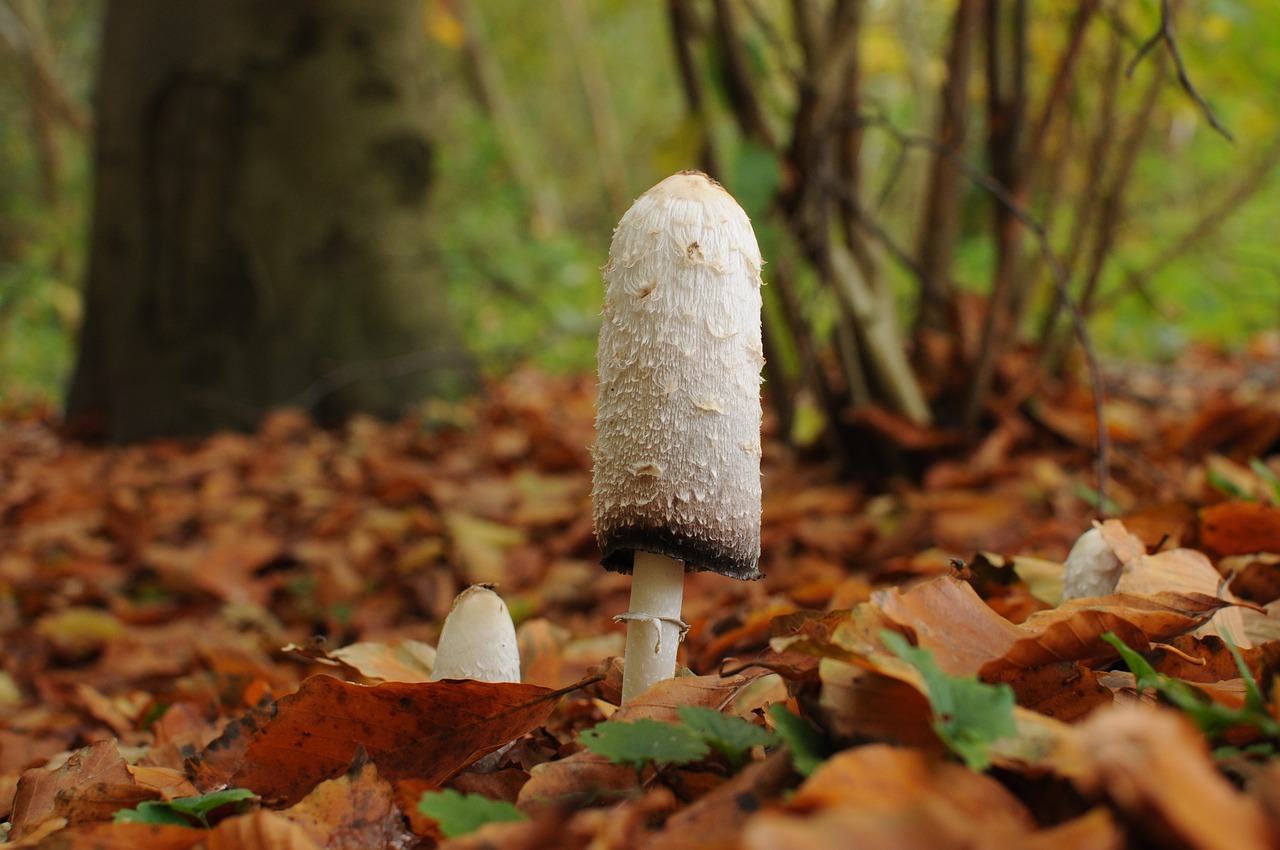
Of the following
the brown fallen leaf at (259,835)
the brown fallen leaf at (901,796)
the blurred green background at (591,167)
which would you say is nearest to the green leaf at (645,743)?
the brown fallen leaf at (901,796)

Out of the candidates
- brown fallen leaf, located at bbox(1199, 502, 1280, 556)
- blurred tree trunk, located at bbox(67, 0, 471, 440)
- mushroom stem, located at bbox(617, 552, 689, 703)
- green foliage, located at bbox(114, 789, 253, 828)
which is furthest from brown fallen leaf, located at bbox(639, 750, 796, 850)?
blurred tree trunk, located at bbox(67, 0, 471, 440)

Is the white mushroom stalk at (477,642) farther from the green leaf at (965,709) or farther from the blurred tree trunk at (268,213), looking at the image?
the blurred tree trunk at (268,213)

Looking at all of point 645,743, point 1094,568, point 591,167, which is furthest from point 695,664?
point 591,167

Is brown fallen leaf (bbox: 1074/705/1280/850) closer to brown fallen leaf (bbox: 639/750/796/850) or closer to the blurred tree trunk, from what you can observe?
brown fallen leaf (bbox: 639/750/796/850)

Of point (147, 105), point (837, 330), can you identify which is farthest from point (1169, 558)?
point (147, 105)

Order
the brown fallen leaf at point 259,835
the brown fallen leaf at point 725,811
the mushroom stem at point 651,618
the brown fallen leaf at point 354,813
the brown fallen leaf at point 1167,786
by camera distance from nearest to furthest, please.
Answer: the brown fallen leaf at point 1167,786 < the brown fallen leaf at point 725,811 < the brown fallen leaf at point 259,835 < the brown fallen leaf at point 354,813 < the mushroom stem at point 651,618

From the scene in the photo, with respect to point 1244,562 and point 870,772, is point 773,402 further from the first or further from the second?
point 870,772
